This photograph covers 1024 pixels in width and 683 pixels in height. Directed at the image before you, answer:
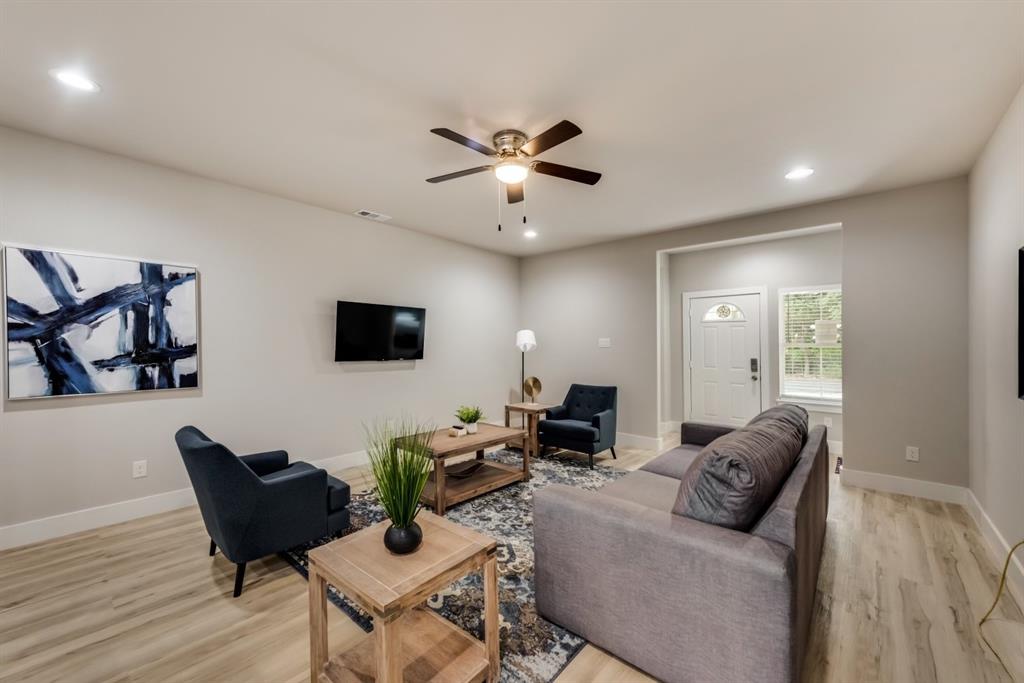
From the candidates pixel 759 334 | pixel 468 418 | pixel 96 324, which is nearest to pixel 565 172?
pixel 468 418

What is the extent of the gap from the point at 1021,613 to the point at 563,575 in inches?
92.2

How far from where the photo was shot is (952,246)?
11.6 ft

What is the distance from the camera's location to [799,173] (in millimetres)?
3438

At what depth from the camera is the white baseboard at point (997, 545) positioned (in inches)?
88.0

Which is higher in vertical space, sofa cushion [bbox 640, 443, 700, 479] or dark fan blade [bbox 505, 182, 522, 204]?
dark fan blade [bbox 505, 182, 522, 204]

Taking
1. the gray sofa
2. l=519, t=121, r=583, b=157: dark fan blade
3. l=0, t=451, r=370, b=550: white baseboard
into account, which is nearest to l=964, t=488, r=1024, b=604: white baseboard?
the gray sofa

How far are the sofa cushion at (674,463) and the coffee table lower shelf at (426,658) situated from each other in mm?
1712

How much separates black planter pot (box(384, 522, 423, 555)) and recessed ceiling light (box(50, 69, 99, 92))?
283 centimetres

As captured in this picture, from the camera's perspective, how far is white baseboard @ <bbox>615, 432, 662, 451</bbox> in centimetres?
530

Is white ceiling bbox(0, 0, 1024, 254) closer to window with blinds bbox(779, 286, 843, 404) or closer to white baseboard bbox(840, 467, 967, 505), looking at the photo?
window with blinds bbox(779, 286, 843, 404)

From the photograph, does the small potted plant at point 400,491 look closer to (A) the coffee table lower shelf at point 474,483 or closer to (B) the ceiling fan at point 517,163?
(A) the coffee table lower shelf at point 474,483

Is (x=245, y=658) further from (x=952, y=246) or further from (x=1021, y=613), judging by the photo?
(x=952, y=246)

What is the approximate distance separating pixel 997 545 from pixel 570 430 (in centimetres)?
313

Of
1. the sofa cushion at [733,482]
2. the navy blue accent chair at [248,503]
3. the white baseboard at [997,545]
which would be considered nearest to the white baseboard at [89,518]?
the navy blue accent chair at [248,503]
